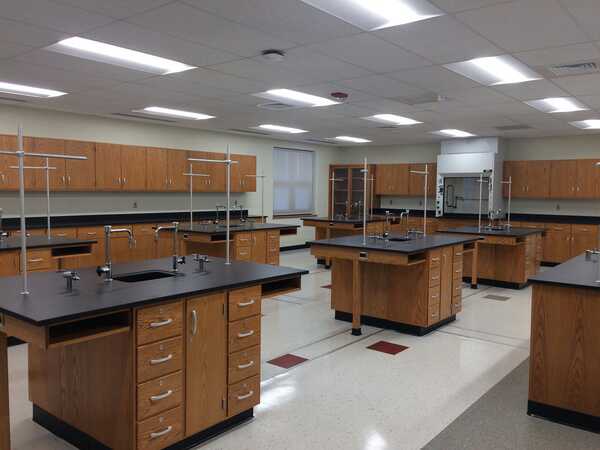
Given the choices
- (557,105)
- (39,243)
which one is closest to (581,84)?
(557,105)

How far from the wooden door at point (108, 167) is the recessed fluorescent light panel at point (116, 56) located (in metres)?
3.28

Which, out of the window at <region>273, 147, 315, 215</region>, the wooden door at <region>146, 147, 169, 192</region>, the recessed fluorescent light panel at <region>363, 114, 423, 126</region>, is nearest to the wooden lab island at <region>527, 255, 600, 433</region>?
the recessed fluorescent light panel at <region>363, 114, 423, 126</region>

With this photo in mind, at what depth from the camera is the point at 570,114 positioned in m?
6.98

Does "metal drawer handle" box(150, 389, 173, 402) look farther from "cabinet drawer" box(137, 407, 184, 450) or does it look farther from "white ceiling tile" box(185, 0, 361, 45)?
"white ceiling tile" box(185, 0, 361, 45)

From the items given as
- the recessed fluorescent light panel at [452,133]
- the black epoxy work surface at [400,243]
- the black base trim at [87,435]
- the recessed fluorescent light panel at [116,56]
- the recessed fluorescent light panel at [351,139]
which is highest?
the recessed fluorescent light panel at [351,139]

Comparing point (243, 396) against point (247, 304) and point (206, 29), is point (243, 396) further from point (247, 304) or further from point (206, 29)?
point (206, 29)

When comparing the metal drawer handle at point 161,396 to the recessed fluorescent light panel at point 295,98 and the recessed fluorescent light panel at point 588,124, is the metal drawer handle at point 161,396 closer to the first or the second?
the recessed fluorescent light panel at point 295,98

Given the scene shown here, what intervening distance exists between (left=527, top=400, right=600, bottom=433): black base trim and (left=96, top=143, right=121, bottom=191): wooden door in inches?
260

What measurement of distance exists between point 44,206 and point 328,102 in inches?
176

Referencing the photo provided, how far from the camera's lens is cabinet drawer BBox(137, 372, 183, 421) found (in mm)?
2404

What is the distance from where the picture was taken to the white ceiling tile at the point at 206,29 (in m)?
3.16

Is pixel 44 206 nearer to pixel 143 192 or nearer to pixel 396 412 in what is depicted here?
pixel 143 192

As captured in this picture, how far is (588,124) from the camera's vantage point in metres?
8.09

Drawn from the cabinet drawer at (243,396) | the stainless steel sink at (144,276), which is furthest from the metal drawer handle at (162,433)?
the stainless steel sink at (144,276)
